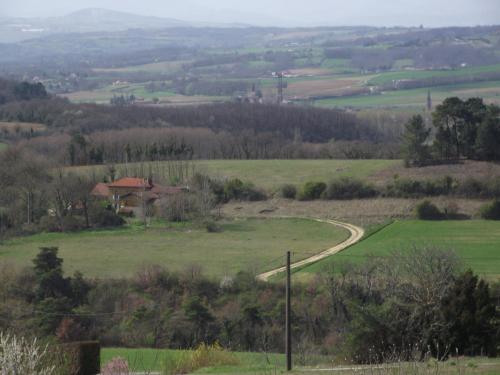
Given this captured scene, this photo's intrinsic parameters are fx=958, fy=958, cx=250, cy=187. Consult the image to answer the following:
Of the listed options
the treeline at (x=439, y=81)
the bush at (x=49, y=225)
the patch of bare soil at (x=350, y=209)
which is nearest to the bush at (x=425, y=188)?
the patch of bare soil at (x=350, y=209)

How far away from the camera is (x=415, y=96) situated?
76.5 m

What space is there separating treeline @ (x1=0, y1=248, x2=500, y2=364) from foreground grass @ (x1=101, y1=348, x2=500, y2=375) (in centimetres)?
75

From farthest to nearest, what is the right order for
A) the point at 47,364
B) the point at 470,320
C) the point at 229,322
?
1. the point at 229,322
2. the point at 470,320
3. the point at 47,364

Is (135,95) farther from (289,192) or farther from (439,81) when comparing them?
(289,192)

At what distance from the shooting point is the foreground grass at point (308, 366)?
11173 mm

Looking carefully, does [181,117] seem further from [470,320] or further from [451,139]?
[470,320]

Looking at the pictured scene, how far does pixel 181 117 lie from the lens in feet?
201

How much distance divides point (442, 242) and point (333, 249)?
10.3ft

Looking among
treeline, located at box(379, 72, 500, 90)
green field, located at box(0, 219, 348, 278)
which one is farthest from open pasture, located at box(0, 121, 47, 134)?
treeline, located at box(379, 72, 500, 90)

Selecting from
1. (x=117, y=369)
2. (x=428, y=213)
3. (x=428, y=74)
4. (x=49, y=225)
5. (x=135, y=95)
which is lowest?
(x=135, y=95)

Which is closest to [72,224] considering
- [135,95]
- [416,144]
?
[416,144]

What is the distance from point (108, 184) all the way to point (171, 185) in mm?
2521

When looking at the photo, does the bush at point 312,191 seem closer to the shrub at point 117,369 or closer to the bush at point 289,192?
the bush at point 289,192

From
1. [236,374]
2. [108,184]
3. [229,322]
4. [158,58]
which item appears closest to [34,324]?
[229,322]
